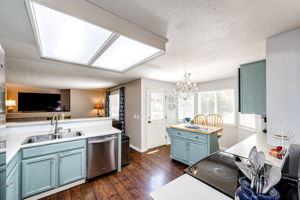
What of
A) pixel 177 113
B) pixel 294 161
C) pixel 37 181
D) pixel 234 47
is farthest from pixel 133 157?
pixel 234 47

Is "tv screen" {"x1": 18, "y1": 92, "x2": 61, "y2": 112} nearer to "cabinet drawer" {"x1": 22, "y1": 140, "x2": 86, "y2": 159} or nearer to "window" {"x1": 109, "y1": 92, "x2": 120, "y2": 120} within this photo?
"window" {"x1": 109, "y1": 92, "x2": 120, "y2": 120}

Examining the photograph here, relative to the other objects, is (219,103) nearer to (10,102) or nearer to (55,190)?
(55,190)

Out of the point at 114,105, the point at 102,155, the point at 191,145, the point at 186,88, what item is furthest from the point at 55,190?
the point at 114,105

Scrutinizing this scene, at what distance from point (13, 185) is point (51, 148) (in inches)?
20.7

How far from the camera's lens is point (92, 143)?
224 centimetres

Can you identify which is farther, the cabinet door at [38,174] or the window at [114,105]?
the window at [114,105]

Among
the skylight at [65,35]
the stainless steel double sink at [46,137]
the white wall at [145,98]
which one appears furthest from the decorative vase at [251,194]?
the white wall at [145,98]

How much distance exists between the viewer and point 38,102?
211 inches

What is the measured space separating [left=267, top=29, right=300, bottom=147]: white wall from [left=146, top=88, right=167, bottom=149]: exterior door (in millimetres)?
2857

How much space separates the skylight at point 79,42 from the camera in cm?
98

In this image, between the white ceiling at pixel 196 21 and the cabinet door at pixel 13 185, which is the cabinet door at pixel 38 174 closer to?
the cabinet door at pixel 13 185

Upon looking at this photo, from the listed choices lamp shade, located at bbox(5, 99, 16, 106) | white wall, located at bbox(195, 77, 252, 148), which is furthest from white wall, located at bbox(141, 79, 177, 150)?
lamp shade, located at bbox(5, 99, 16, 106)

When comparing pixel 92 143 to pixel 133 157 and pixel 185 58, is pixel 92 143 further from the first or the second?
pixel 185 58

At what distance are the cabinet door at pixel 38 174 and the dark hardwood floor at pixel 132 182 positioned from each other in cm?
22
